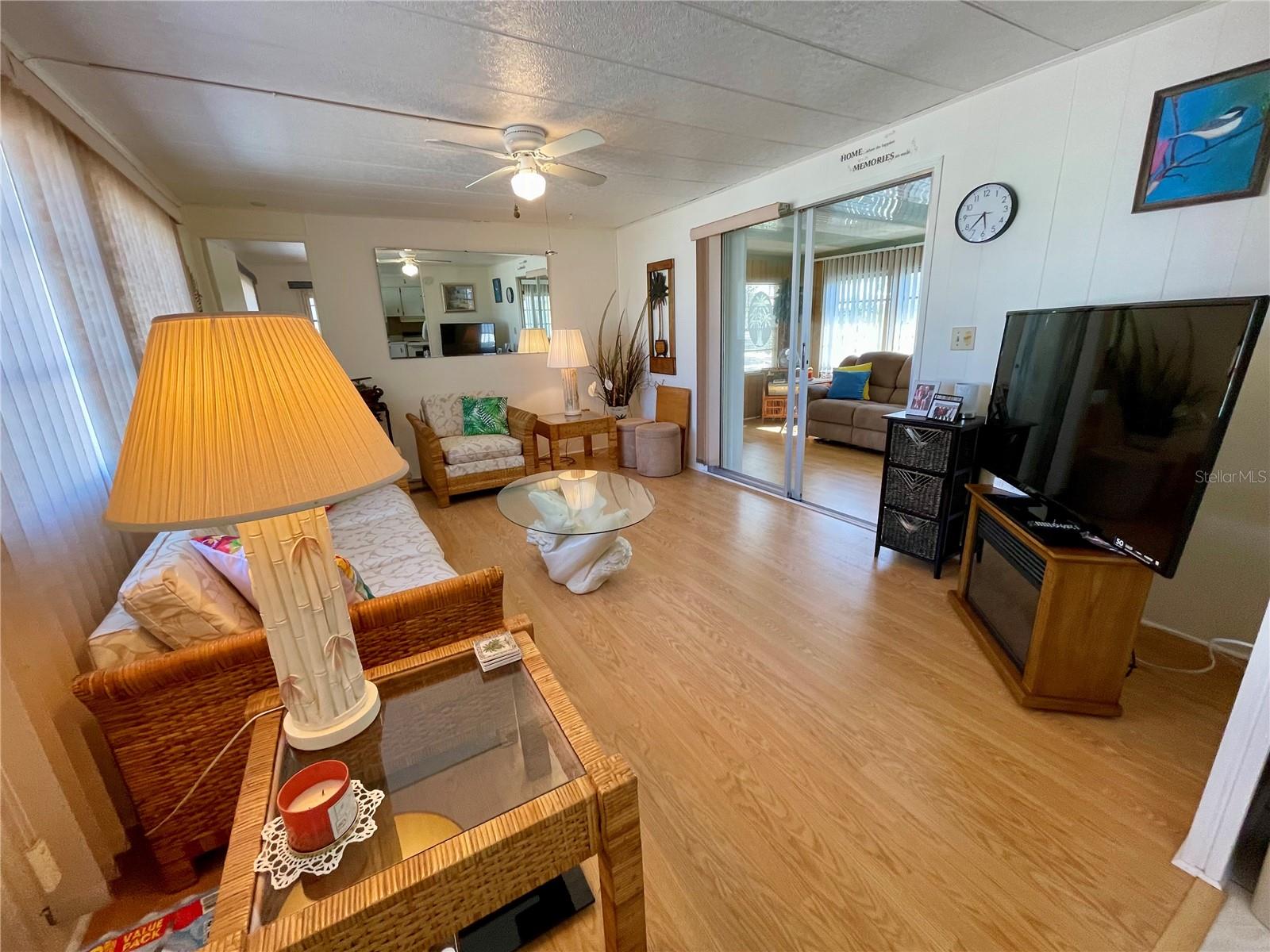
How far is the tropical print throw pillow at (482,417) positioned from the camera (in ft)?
14.4

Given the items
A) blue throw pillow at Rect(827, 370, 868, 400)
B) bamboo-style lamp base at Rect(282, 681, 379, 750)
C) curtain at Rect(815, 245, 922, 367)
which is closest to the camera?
bamboo-style lamp base at Rect(282, 681, 379, 750)

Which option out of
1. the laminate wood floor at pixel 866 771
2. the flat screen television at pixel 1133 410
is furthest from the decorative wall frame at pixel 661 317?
the flat screen television at pixel 1133 410

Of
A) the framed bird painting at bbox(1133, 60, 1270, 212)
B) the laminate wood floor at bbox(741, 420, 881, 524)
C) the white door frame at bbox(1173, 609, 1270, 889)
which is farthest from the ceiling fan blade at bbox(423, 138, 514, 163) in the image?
the white door frame at bbox(1173, 609, 1270, 889)

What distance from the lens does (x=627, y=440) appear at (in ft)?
15.8

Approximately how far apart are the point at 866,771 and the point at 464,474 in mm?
3390

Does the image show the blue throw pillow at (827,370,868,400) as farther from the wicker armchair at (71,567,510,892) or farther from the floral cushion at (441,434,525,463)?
the wicker armchair at (71,567,510,892)

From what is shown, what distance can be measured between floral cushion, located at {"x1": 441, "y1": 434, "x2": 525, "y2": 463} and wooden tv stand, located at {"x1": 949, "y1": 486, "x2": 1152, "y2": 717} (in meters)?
3.38

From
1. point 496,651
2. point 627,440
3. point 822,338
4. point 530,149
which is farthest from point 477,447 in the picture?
point 822,338

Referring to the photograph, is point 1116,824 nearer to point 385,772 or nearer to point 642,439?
point 385,772

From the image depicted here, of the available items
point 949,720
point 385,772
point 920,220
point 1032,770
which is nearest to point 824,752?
point 949,720

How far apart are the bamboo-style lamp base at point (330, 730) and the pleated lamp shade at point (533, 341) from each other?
383cm

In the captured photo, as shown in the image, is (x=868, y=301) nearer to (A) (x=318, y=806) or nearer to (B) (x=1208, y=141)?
(B) (x=1208, y=141)

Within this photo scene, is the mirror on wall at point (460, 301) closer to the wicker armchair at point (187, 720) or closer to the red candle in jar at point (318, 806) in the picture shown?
the wicker armchair at point (187, 720)

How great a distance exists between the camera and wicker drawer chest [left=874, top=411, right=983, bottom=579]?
2449 millimetres
